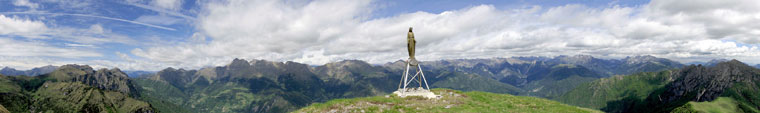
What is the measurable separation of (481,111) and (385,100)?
11.5 metres

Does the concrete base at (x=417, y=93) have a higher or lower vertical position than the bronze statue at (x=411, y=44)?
lower

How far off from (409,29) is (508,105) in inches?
616

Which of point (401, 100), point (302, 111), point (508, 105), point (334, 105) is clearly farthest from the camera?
point (401, 100)

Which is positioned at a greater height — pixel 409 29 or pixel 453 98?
pixel 409 29

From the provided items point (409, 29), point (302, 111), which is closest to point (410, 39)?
point (409, 29)

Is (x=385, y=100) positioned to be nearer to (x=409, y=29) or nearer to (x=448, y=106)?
(x=448, y=106)

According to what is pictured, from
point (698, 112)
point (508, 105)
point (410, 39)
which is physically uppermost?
point (410, 39)

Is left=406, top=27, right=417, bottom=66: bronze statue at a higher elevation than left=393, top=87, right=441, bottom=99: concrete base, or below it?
higher

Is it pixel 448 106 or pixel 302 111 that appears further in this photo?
pixel 448 106

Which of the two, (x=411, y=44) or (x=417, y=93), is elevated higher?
(x=411, y=44)

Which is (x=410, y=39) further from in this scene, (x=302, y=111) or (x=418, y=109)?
(x=302, y=111)

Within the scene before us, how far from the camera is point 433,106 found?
1441 inches

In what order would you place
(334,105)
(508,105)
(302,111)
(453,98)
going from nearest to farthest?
(302,111), (334,105), (508,105), (453,98)

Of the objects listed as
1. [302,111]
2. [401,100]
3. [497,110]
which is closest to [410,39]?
[401,100]
